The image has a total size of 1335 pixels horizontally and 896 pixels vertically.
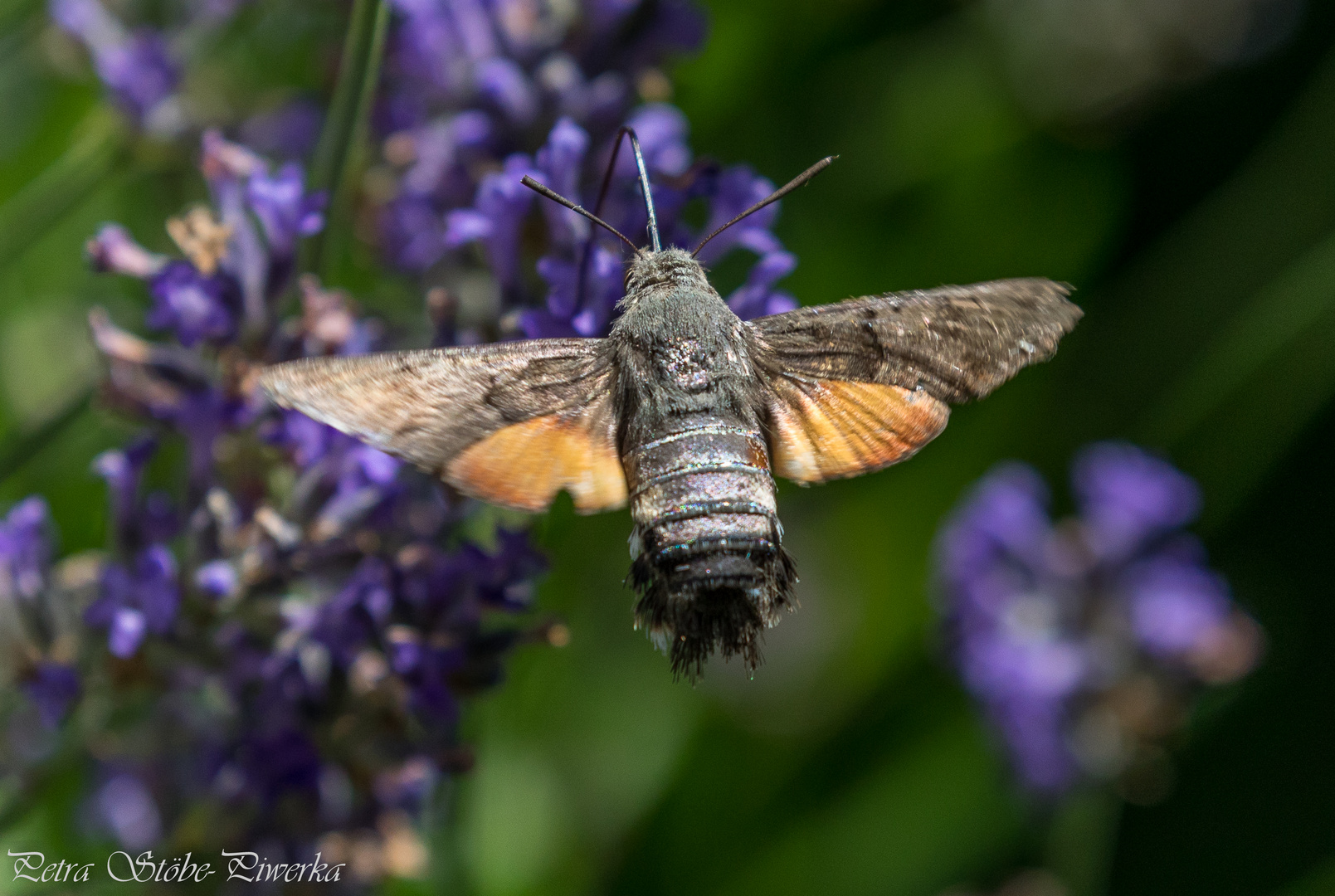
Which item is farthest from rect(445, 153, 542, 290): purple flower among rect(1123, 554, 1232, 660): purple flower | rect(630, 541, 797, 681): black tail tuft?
rect(1123, 554, 1232, 660): purple flower

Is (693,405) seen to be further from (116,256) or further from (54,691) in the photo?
(54,691)

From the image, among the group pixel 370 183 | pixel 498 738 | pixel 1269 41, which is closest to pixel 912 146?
pixel 1269 41

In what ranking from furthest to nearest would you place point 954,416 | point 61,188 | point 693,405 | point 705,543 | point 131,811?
point 954,416 → point 61,188 → point 131,811 → point 693,405 → point 705,543

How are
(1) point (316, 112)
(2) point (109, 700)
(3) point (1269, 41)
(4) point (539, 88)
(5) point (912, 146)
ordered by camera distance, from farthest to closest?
(3) point (1269, 41), (5) point (912, 146), (1) point (316, 112), (4) point (539, 88), (2) point (109, 700)

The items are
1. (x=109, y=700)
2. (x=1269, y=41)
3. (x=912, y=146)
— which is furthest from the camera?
(x=1269, y=41)

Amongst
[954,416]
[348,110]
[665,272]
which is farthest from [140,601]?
[954,416]

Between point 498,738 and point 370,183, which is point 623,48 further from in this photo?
point 498,738

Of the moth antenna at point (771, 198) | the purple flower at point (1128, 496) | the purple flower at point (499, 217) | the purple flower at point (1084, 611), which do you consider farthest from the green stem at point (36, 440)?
the purple flower at point (1128, 496)

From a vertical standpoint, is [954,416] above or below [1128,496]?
above
